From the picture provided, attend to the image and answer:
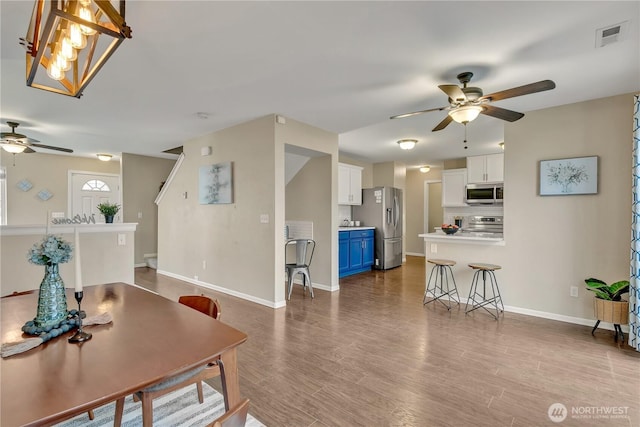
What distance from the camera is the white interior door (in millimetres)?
6883

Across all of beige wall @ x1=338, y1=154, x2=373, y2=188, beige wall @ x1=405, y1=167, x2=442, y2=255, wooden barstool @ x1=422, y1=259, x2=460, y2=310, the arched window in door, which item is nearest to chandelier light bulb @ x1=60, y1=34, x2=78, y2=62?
wooden barstool @ x1=422, y1=259, x2=460, y2=310

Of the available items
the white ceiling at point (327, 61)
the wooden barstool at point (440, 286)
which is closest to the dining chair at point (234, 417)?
the white ceiling at point (327, 61)

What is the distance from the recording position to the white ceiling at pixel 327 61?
6.55ft

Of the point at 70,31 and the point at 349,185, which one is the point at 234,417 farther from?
the point at 349,185

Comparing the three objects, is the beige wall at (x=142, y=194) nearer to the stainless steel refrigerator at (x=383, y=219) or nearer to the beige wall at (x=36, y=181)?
the beige wall at (x=36, y=181)

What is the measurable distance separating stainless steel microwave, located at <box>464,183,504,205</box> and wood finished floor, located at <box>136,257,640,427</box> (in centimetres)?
283

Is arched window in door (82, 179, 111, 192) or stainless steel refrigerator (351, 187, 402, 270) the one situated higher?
arched window in door (82, 179, 111, 192)

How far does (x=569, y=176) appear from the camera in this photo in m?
3.55

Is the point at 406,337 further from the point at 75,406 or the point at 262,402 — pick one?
the point at 75,406

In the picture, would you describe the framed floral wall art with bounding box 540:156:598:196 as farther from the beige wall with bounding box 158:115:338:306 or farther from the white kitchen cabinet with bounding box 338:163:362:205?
the white kitchen cabinet with bounding box 338:163:362:205

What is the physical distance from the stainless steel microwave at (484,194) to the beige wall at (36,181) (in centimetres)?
850

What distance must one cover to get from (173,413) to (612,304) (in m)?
3.95

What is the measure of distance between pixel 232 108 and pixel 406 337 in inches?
129

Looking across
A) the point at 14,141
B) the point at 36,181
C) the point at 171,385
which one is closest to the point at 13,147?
the point at 14,141
